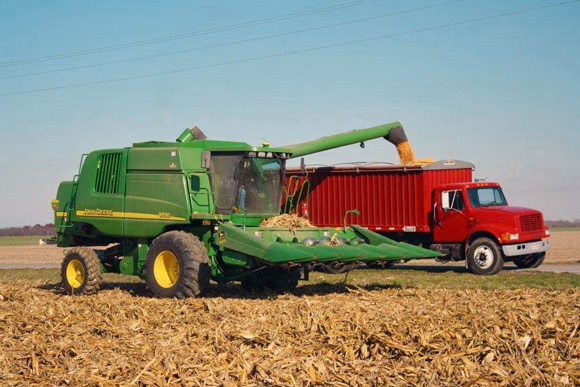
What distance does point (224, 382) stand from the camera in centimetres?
770

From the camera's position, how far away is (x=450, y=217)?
883 inches

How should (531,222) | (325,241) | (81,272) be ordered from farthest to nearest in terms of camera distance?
(531,222) → (81,272) → (325,241)

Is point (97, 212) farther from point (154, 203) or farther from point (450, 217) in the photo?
point (450, 217)

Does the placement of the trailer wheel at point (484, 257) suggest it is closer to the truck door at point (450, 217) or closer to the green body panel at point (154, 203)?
the truck door at point (450, 217)

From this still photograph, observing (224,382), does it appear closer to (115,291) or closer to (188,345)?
(188,345)

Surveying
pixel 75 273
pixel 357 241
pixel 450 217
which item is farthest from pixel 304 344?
pixel 450 217

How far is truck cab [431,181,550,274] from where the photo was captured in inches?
843

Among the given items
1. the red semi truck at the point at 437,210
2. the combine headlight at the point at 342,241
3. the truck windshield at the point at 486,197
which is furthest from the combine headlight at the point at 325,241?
the truck windshield at the point at 486,197

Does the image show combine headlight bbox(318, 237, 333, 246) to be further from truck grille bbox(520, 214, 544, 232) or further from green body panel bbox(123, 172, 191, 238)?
truck grille bbox(520, 214, 544, 232)

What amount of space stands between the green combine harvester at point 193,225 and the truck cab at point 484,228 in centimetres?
736

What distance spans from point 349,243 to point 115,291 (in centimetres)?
475

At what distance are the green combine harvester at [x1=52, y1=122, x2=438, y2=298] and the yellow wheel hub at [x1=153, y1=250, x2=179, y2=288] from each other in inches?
0.7

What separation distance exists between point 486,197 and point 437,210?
4.75ft

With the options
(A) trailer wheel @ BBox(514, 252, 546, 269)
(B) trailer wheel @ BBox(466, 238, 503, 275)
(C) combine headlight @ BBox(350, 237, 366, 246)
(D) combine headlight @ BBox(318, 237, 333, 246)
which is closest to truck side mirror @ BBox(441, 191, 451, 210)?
(B) trailer wheel @ BBox(466, 238, 503, 275)
